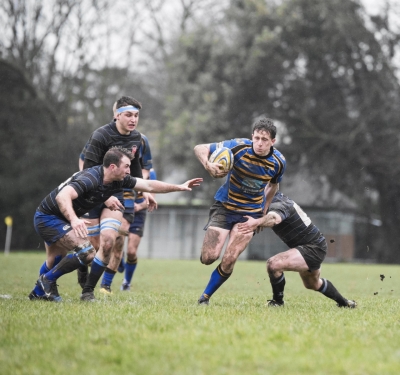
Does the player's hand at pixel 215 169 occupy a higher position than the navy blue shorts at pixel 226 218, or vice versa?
the player's hand at pixel 215 169

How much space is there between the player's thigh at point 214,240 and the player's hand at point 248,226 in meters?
0.25

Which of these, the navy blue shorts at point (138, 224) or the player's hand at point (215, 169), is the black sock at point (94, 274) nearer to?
the player's hand at point (215, 169)

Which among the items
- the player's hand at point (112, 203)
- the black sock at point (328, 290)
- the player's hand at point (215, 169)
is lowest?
the black sock at point (328, 290)

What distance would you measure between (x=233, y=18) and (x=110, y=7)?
19.6 feet

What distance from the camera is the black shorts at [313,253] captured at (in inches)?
300

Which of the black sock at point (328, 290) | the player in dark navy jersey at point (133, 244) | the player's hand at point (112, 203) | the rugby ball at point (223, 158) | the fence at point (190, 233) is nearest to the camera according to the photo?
the rugby ball at point (223, 158)

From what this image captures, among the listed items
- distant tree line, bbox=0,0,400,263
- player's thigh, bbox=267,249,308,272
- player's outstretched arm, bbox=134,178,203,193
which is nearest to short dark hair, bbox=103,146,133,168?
player's outstretched arm, bbox=134,178,203,193

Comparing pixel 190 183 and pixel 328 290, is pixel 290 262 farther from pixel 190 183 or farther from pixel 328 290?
pixel 190 183

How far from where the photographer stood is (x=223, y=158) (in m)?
7.43

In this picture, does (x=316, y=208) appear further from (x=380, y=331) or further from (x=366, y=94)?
(x=380, y=331)

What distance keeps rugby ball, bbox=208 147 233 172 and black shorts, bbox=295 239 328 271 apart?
1323mm

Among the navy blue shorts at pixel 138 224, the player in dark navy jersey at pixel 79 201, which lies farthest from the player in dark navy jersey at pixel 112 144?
the navy blue shorts at pixel 138 224

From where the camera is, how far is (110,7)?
31.3 metres

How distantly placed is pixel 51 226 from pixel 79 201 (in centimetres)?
44
